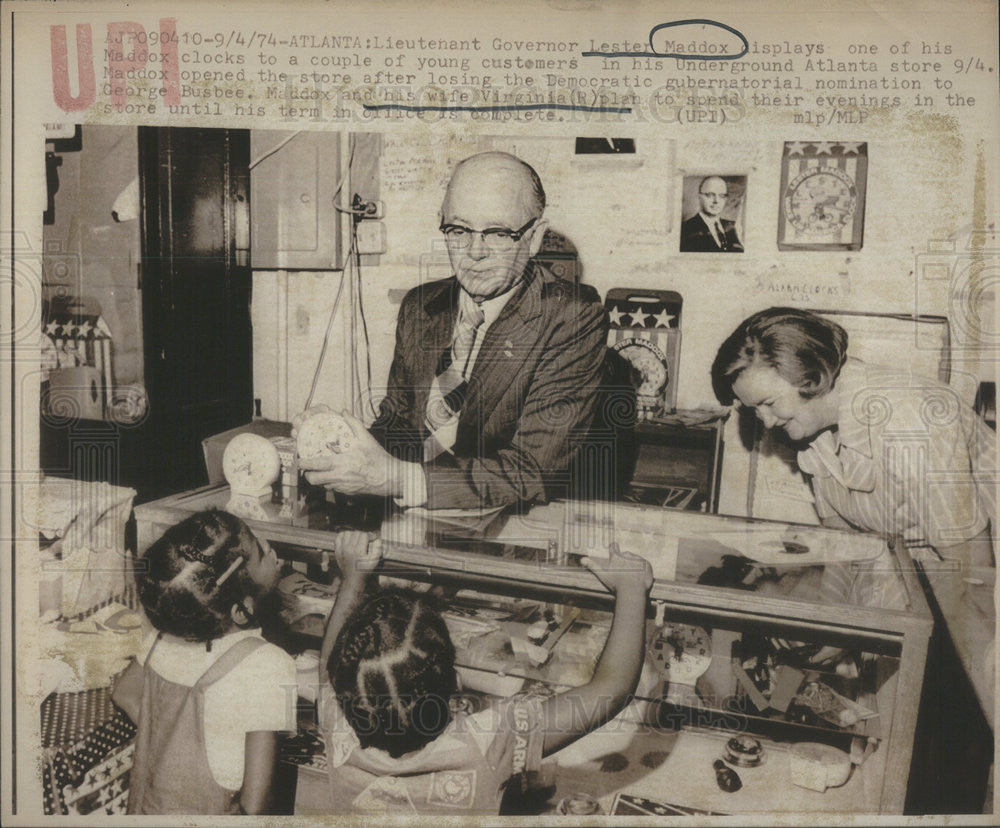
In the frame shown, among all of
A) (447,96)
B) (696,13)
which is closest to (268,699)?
(447,96)

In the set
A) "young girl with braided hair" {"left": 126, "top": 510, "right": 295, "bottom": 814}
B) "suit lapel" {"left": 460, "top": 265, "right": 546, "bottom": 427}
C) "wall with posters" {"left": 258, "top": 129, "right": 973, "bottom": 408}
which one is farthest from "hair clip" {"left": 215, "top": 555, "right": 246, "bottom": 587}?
"wall with posters" {"left": 258, "top": 129, "right": 973, "bottom": 408}

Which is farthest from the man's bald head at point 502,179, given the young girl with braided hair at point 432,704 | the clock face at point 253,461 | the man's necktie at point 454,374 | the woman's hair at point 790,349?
the young girl with braided hair at point 432,704

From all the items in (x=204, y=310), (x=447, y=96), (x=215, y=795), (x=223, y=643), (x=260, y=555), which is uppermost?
(x=447, y=96)

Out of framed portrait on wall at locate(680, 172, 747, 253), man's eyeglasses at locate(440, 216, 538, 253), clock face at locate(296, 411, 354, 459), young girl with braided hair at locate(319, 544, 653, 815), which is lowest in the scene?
young girl with braided hair at locate(319, 544, 653, 815)

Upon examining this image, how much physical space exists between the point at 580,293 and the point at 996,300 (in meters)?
0.96

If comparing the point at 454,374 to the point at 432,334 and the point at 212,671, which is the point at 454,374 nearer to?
the point at 432,334

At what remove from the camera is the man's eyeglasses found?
1856 millimetres

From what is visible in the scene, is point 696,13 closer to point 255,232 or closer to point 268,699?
point 255,232

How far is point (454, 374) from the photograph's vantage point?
190cm

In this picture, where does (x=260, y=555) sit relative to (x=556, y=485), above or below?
below

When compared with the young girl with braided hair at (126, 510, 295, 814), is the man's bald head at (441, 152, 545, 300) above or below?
above

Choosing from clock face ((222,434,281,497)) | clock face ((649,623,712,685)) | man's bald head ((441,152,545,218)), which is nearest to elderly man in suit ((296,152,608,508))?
man's bald head ((441,152,545,218))

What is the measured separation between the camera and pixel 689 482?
1880 mm

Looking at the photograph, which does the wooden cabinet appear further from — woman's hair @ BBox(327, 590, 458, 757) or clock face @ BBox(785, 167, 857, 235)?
clock face @ BBox(785, 167, 857, 235)
